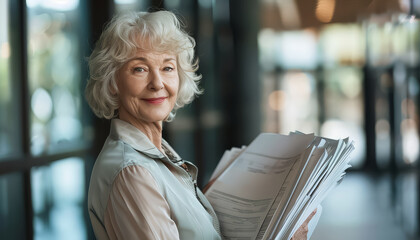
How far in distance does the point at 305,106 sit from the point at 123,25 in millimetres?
5542

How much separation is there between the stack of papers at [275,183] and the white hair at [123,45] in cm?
28

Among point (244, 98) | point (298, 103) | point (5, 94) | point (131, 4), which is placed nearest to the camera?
point (5, 94)

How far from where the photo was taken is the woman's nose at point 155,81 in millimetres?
854

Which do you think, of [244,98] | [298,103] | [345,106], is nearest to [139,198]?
[244,98]

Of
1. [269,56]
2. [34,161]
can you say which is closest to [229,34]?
[269,56]

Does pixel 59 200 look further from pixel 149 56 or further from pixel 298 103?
pixel 298 103

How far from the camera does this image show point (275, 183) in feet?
2.81

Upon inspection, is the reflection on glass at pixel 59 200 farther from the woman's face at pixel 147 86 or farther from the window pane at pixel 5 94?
the woman's face at pixel 147 86

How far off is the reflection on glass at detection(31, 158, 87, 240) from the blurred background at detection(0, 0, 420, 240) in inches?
0.5

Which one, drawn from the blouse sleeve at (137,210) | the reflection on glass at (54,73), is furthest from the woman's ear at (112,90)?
the reflection on glass at (54,73)

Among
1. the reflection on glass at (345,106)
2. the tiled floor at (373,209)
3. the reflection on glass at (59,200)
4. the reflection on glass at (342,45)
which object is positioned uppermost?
the reflection on glass at (342,45)

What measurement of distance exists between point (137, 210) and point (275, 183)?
27cm

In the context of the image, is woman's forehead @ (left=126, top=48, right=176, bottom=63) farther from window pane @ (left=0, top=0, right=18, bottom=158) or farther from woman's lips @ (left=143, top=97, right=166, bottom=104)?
window pane @ (left=0, top=0, right=18, bottom=158)

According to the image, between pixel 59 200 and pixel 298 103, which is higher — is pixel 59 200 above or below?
below
